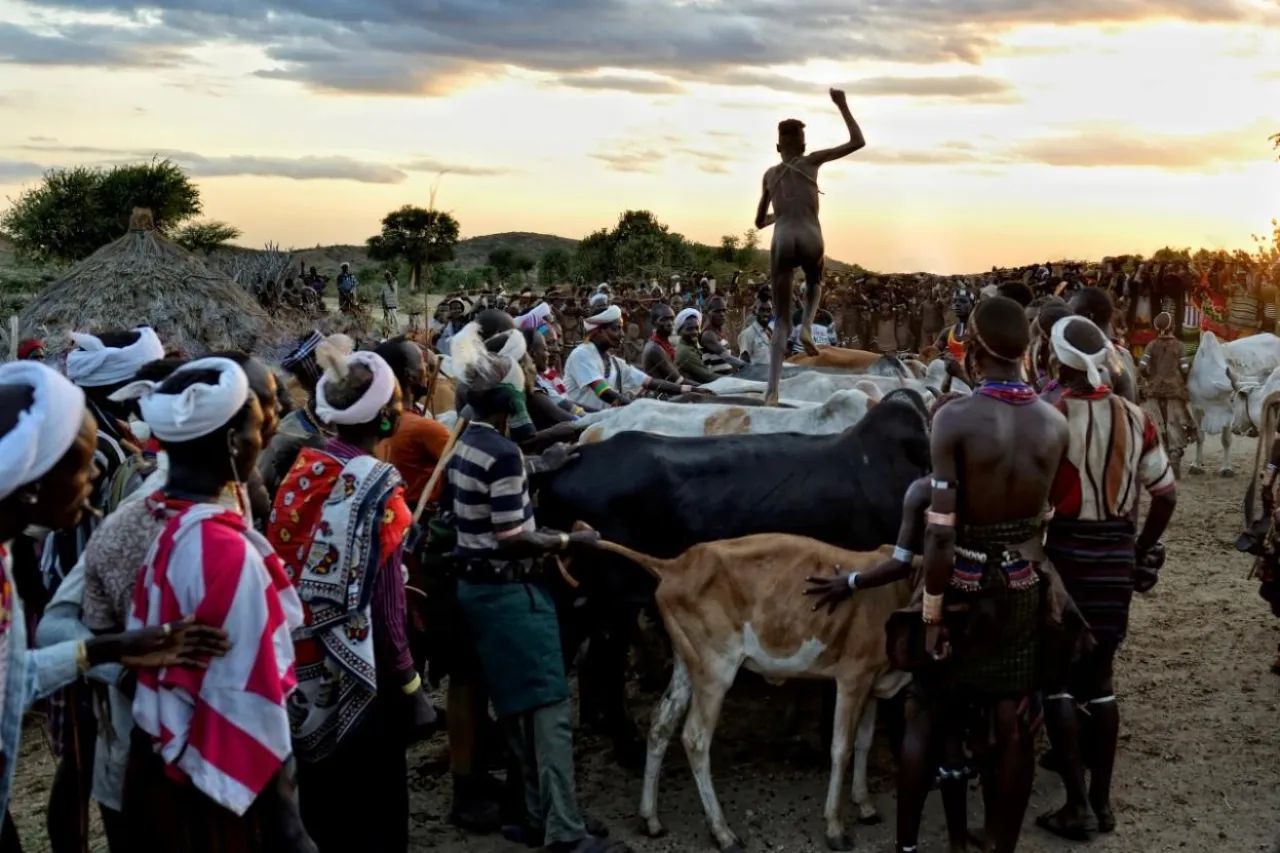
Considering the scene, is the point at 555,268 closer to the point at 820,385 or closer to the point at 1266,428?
the point at 820,385

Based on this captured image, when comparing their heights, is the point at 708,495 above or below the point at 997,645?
above

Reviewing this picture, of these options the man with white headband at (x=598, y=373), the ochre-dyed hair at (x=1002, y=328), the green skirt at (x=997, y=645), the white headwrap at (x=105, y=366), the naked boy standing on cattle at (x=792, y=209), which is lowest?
the green skirt at (x=997, y=645)

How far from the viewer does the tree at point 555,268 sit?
47438 mm

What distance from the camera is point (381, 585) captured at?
423cm

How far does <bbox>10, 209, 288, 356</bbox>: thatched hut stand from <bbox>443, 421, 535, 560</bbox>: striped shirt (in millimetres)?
9580

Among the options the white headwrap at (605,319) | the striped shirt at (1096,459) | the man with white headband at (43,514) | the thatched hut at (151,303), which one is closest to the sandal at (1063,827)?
the striped shirt at (1096,459)

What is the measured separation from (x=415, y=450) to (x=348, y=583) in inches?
60.8

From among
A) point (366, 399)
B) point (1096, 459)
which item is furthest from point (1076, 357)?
point (366, 399)

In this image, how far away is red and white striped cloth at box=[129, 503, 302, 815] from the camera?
9.73 ft

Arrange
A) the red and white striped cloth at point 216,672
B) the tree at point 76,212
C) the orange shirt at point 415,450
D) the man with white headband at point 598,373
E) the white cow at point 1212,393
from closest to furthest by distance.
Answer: the red and white striped cloth at point 216,672, the orange shirt at point 415,450, the man with white headband at point 598,373, the white cow at point 1212,393, the tree at point 76,212

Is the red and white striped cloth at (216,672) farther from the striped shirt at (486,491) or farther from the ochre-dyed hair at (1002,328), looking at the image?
the ochre-dyed hair at (1002,328)

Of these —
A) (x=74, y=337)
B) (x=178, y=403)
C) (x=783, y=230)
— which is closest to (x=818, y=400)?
(x=783, y=230)

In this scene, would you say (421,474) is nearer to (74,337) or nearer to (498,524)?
(498,524)

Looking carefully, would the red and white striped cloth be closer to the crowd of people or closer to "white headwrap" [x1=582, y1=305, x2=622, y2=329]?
the crowd of people
